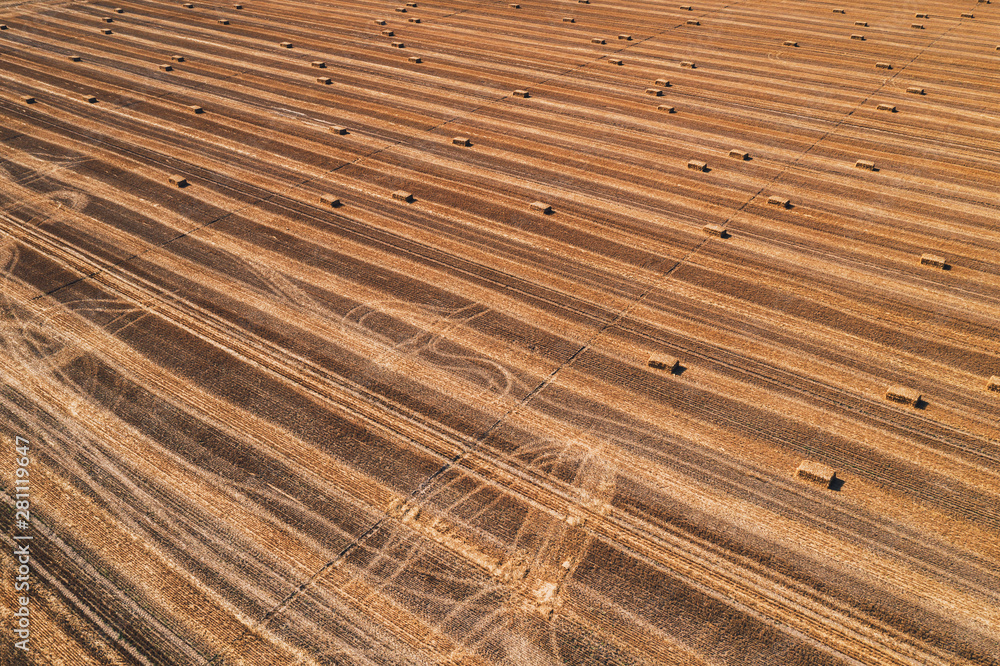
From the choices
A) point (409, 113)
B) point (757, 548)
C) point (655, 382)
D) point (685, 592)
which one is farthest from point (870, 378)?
point (409, 113)

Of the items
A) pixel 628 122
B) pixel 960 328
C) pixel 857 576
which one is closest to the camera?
pixel 857 576

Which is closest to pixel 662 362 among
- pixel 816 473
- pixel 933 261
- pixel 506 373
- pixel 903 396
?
pixel 506 373

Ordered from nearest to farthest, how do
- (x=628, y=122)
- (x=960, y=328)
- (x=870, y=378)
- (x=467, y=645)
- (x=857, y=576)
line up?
(x=467, y=645)
(x=857, y=576)
(x=870, y=378)
(x=960, y=328)
(x=628, y=122)

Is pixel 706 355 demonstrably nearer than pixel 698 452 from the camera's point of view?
No

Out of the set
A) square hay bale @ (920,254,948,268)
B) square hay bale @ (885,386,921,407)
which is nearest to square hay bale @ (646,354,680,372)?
square hay bale @ (885,386,921,407)

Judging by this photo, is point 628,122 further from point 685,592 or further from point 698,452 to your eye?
point 685,592

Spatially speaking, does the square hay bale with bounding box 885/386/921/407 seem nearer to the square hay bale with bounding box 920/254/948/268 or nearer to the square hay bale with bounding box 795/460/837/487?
the square hay bale with bounding box 795/460/837/487

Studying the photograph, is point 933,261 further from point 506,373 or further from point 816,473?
point 506,373
